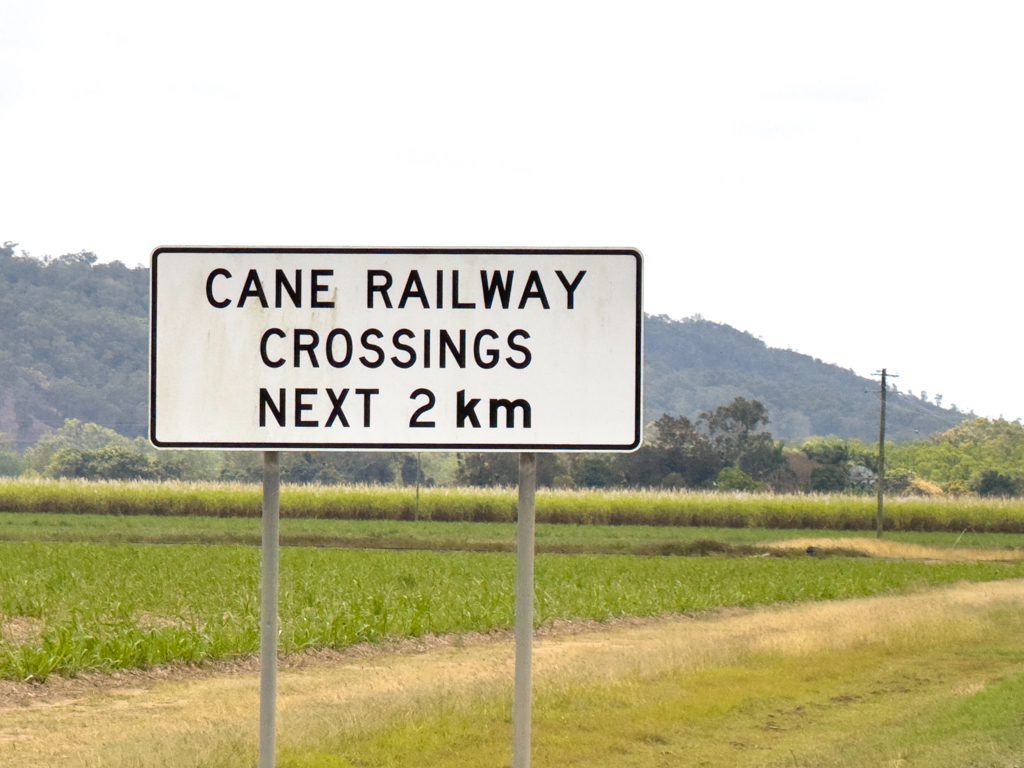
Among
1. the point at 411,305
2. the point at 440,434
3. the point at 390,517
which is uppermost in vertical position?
the point at 411,305

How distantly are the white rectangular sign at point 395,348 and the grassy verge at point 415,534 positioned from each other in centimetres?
4367

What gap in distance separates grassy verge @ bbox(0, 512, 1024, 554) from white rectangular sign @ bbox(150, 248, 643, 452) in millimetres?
43665

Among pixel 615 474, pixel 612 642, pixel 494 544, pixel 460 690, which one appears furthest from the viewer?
pixel 615 474

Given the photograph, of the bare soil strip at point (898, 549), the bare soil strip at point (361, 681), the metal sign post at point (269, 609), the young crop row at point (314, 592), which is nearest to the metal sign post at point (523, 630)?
the metal sign post at point (269, 609)

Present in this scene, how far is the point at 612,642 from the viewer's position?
20297 millimetres

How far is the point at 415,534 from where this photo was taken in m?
60.2

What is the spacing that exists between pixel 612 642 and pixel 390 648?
396 centimetres

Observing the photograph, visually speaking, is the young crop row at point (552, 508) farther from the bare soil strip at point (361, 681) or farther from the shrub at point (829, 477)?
the bare soil strip at point (361, 681)

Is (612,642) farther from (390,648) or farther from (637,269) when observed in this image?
(637,269)

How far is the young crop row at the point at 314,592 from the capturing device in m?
16.4

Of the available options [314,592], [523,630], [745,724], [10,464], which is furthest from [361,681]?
[10,464]

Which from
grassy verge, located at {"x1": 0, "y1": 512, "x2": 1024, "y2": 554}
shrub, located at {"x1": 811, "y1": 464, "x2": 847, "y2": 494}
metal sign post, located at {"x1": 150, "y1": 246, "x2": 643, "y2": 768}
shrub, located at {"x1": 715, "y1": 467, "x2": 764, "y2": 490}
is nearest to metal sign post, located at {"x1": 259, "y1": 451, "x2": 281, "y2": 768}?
metal sign post, located at {"x1": 150, "y1": 246, "x2": 643, "y2": 768}

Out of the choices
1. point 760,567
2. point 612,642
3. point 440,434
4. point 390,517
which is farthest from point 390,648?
point 390,517

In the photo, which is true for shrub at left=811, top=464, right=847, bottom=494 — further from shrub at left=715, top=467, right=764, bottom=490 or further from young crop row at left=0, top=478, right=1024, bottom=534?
young crop row at left=0, top=478, right=1024, bottom=534
